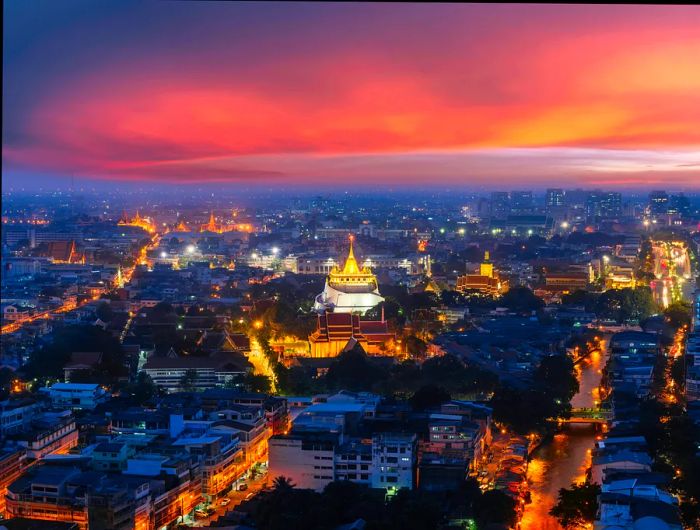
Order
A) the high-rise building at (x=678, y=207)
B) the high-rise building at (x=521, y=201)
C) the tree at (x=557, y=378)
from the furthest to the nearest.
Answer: the high-rise building at (x=521, y=201) → the high-rise building at (x=678, y=207) → the tree at (x=557, y=378)

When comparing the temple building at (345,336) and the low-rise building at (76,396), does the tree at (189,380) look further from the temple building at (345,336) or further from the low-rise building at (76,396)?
the temple building at (345,336)

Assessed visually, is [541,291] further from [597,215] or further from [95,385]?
[597,215]

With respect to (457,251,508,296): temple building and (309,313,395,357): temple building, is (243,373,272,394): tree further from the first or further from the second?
(457,251,508,296): temple building

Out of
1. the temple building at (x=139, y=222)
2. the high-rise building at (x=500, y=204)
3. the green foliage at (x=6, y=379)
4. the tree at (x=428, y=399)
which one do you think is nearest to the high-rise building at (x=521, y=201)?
the high-rise building at (x=500, y=204)

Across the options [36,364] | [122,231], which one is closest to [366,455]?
[36,364]

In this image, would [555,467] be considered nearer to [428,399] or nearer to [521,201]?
[428,399]
